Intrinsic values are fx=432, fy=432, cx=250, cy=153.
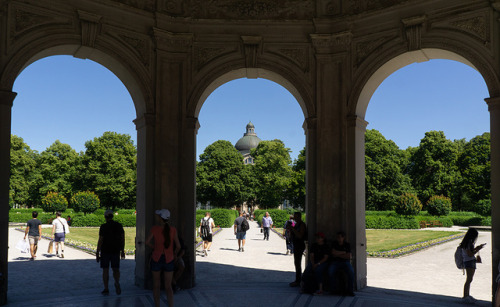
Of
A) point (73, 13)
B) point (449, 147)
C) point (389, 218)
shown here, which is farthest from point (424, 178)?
point (73, 13)

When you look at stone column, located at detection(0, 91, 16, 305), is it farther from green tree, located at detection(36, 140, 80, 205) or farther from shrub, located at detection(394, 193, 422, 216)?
green tree, located at detection(36, 140, 80, 205)

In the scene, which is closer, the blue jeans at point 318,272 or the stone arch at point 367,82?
the stone arch at point 367,82

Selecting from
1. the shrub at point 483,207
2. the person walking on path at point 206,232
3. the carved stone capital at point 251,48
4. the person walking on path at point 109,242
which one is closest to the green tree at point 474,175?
the shrub at point 483,207

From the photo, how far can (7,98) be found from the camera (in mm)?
8180

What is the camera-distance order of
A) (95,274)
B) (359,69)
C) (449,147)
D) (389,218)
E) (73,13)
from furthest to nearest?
(449,147) < (389,218) < (95,274) < (359,69) < (73,13)

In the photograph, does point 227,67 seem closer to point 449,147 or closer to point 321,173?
point 321,173

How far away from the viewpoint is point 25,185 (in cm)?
5641

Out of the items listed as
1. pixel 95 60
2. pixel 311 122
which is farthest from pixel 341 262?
pixel 95 60

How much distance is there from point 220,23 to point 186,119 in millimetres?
Result: 2398

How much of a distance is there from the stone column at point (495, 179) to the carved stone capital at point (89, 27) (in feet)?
26.2

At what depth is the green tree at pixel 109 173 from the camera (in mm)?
52938

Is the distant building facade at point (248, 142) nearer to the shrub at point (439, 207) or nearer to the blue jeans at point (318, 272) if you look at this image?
the shrub at point (439, 207)

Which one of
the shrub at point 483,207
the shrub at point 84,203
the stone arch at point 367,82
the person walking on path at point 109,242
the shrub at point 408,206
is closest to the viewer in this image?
the person walking on path at point 109,242

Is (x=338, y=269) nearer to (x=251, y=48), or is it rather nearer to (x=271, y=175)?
(x=251, y=48)
